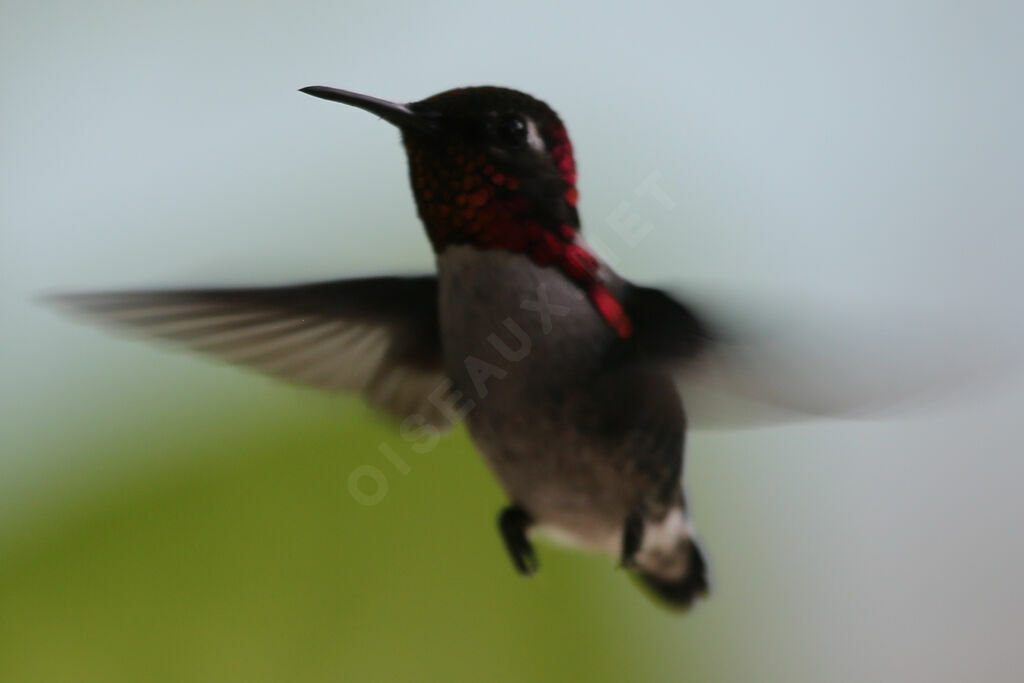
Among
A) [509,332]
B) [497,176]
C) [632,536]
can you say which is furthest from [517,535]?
[497,176]

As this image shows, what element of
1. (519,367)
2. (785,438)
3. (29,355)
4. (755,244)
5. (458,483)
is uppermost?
(755,244)

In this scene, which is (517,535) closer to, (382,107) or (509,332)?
(509,332)

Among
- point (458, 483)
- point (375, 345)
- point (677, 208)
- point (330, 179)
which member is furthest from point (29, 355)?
point (677, 208)

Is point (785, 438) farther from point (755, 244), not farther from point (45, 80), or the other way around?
point (45, 80)

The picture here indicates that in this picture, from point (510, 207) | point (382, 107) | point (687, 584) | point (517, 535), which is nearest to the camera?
point (382, 107)

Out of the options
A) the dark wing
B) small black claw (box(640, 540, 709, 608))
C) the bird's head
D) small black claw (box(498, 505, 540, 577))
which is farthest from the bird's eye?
small black claw (box(640, 540, 709, 608))

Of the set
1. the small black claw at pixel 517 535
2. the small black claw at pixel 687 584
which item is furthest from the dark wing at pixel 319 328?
the small black claw at pixel 687 584
